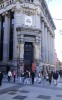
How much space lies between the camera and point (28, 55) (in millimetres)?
56219

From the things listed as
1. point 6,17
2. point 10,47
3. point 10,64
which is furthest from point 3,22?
point 10,64

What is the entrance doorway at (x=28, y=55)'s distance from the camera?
55537mm

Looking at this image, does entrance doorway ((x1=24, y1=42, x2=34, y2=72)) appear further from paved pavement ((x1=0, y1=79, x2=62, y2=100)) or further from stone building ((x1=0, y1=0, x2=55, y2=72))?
paved pavement ((x1=0, y1=79, x2=62, y2=100))

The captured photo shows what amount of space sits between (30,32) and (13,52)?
6117 mm

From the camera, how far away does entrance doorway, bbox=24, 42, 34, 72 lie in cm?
5554

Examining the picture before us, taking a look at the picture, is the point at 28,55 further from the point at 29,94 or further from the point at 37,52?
the point at 29,94

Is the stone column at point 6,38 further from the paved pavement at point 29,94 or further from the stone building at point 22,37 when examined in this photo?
the paved pavement at point 29,94

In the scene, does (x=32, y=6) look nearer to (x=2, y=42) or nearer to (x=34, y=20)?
(x=34, y=20)

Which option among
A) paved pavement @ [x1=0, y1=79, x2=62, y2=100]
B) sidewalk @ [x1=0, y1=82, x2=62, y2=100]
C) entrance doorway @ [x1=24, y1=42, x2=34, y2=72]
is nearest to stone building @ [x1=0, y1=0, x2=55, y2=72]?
entrance doorway @ [x1=24, y1=42, x2=34, y2=72]

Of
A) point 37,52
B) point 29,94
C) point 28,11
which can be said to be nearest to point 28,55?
point 37,52

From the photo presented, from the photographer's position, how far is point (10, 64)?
56.0 m

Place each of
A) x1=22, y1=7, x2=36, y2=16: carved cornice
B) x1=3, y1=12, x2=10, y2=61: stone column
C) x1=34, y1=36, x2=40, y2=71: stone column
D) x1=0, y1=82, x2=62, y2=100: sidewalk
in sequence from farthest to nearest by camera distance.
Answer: x1=3, y1=12, x2=10, y2=61: stone column → x1=22, y1=7, x2=36, y2=16: carved cornice → x1=34, y1=36, x2=40, y2=71: stone column → x1=0, y1=82, x2=62, y2=100: sidewalk

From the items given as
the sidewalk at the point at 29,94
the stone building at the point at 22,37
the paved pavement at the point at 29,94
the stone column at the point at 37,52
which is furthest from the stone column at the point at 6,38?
the sidewalk at the point at 29,94

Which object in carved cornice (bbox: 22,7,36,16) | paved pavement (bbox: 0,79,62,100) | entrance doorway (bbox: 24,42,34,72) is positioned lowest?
paved pavement (bbox: 0,79,62,100)
